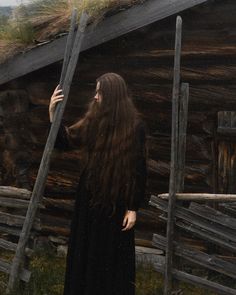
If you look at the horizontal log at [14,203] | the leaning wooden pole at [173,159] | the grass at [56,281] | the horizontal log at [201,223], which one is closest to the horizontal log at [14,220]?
the horizontal log at [14,203]

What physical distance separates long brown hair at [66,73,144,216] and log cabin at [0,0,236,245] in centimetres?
180

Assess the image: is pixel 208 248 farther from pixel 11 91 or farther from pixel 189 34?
pixel 11 91

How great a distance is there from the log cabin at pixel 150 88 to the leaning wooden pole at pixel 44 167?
3.01ft

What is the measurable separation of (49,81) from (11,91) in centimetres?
45

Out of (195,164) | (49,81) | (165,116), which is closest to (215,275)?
(195,164)

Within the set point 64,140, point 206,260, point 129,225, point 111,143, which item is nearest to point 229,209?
point 206,260

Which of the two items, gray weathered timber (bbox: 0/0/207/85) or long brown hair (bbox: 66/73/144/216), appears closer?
long brown hair (bbox: 66/73/144/216)

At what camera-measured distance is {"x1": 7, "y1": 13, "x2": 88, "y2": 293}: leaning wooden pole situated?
4.75 metres

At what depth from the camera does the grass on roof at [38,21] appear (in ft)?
18.6

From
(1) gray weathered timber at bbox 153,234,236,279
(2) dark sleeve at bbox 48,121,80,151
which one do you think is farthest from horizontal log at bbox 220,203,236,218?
(2) dark sleeve at bbox 48,121,80,151

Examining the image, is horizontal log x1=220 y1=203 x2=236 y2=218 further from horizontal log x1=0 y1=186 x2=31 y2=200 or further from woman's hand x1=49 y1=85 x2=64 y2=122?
horizontal log x1=0 y1=186 x2=31 y2=200

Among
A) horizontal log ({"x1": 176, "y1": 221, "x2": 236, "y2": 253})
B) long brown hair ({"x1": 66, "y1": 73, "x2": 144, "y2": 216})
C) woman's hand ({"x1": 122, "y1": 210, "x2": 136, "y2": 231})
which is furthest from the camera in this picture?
horizontal log ({"x1": 176, "y1": 221, "x2": 236, "y2": 253})

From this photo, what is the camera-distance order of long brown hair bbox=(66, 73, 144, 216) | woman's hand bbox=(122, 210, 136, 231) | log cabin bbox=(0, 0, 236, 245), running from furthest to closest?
log cabin bbox=(0, 0, 236, 245) → woman's hand bbox=(122, 210, 136, 231) → long brown hair bbox=(66, 73, 144, 216)

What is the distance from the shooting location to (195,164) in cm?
634
